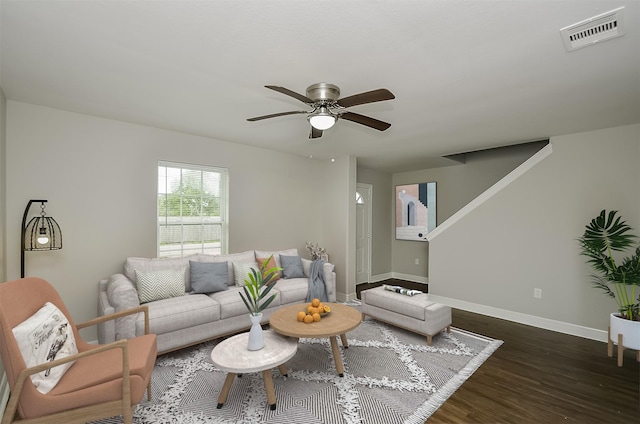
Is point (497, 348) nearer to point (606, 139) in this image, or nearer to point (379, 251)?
point (606, 139)

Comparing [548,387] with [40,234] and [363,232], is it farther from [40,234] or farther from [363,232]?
[40,234]

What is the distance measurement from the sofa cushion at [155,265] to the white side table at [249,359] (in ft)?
5.17

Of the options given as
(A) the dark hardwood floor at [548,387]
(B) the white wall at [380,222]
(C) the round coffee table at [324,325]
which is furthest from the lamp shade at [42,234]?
(B) the white wall at [380,222]

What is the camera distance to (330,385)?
8.49 ft

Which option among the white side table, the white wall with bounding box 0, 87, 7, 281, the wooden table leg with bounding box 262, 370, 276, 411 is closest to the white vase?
the white side table

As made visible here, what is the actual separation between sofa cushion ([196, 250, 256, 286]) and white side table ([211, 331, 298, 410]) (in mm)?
1594

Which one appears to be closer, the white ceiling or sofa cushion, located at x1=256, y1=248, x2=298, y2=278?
the white ceiling

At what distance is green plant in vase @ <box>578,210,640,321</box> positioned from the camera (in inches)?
122

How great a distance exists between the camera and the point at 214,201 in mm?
4488

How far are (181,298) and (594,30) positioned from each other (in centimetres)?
414

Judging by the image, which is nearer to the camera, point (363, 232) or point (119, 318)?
point (119, 318)

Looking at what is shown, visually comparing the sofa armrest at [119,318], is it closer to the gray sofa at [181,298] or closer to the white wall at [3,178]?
the gray sofa at [181,298]

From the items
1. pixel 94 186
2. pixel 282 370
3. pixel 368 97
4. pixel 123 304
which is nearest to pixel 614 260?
pixel 368 97

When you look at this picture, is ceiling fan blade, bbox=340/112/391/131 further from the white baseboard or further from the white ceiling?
the white baseboard
